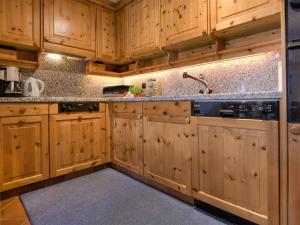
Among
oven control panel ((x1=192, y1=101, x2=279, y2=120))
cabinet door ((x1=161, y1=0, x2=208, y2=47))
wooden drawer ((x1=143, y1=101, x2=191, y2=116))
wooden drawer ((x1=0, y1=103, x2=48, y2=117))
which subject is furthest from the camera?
cabinet door ((x1=161, y1=0, x2=208, y2=47))

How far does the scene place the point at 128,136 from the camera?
2307 millimetres

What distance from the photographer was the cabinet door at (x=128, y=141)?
2145 millimetres

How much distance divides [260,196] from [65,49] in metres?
2.55

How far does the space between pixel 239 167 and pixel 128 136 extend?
4.30 ft

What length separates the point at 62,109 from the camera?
2146 mm

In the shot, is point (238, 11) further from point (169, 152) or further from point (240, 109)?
point (169, 152)

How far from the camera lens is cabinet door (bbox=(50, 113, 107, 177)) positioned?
6.92 ft

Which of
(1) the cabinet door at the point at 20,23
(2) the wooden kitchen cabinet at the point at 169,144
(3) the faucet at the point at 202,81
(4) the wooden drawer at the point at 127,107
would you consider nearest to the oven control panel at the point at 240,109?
(2) the wooden kitchen cabinet at the point at 169,144

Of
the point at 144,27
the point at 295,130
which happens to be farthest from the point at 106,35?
the point at 295,130

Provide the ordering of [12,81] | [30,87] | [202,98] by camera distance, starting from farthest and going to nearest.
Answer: [30,87], [12,81], [202,98]

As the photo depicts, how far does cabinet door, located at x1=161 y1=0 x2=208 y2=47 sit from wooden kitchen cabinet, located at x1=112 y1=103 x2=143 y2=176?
0.87 m

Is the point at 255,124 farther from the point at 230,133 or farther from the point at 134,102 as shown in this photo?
the point at 134,102

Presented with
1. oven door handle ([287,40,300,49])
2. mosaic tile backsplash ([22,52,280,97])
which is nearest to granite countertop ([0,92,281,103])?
oven door handle ([287,40,300,49])

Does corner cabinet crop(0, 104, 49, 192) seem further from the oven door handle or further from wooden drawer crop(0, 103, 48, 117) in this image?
the oven door handle
